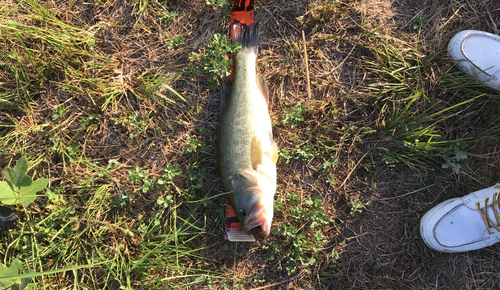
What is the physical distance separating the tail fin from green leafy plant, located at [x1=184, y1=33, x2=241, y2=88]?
98 millimetres

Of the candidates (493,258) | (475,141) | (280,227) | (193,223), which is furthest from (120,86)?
(493,258)

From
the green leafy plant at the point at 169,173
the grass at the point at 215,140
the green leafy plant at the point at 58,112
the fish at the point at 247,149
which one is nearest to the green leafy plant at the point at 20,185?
the grass at the point at 215,140

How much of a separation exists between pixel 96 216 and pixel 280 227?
2101mm

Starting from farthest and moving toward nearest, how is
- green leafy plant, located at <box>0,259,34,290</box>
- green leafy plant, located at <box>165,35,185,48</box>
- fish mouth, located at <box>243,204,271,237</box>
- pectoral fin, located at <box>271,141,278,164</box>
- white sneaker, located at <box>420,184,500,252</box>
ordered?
green leafy plant, located at <box>165,35,185,48</box> → white sneaker, located at <box>420,184,500,252</box> → pectoral fin, located at <box>271,141,278,164</box> → fish mouth, located at <box>243,204,271,237</box> → green leafy plant, located at <box>0,259,34,290</box>

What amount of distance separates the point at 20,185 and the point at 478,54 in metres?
5.21

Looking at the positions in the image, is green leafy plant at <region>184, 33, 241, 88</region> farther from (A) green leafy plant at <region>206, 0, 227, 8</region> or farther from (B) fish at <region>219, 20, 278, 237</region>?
(A) green leafy plant at <region>206, 0, 227, 8</region>

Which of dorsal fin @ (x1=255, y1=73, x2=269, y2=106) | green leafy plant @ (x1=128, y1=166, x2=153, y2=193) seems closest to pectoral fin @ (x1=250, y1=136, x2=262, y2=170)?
dorsal fin @ (x1=255, y1=73, x2=269, y2=106)

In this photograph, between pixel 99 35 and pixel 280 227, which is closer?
pixel 280 227

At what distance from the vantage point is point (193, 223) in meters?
3.44

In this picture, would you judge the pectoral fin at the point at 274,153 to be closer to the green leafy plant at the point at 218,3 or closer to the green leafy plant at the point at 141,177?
the green leafy plant at the point at 141,177

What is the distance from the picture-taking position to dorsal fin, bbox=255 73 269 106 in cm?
342

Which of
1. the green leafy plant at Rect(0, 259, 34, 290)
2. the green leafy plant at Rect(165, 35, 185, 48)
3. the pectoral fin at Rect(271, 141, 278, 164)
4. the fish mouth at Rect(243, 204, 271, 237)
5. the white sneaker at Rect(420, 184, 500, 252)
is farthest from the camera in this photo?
the green leafy plant at Rect(165, 35, 185, 48)

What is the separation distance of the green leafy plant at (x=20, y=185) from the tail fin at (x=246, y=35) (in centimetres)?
256

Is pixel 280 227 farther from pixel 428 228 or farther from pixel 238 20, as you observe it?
pixel 238 20
